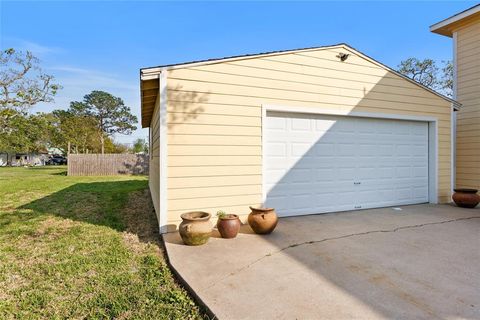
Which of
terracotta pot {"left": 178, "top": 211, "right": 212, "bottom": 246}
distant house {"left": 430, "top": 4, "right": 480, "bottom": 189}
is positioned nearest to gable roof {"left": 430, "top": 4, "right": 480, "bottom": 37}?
distant house {"left": 430, "top": 4, "right": 480, "bottom": 189}

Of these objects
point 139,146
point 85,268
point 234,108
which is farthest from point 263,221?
point 139,146

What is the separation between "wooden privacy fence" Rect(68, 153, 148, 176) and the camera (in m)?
16.4

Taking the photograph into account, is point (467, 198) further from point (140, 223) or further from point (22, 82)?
point (22, 82)

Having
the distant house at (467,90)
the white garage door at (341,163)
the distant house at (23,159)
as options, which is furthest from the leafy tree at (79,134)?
the distant house at (467,90)

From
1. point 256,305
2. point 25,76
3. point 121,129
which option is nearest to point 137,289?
point 256,305

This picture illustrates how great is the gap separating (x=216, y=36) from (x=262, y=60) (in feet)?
15.0

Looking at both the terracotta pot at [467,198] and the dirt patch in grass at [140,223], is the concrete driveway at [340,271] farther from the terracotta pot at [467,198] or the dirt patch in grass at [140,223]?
the terracotta pot at [467,198]

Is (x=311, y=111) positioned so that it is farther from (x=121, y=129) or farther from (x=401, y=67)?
(x=121, y=129)

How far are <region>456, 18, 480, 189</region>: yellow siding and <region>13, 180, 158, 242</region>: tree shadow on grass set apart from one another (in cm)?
762

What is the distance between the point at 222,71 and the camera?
444 cm

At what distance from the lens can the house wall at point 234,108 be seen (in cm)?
417

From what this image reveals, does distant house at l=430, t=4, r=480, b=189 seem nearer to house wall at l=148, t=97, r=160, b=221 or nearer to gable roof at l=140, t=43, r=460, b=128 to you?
gable roof at l=140, t=43, r=460, b=128

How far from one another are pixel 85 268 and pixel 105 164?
15.5 metres

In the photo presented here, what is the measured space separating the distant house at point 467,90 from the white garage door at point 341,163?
153cm
